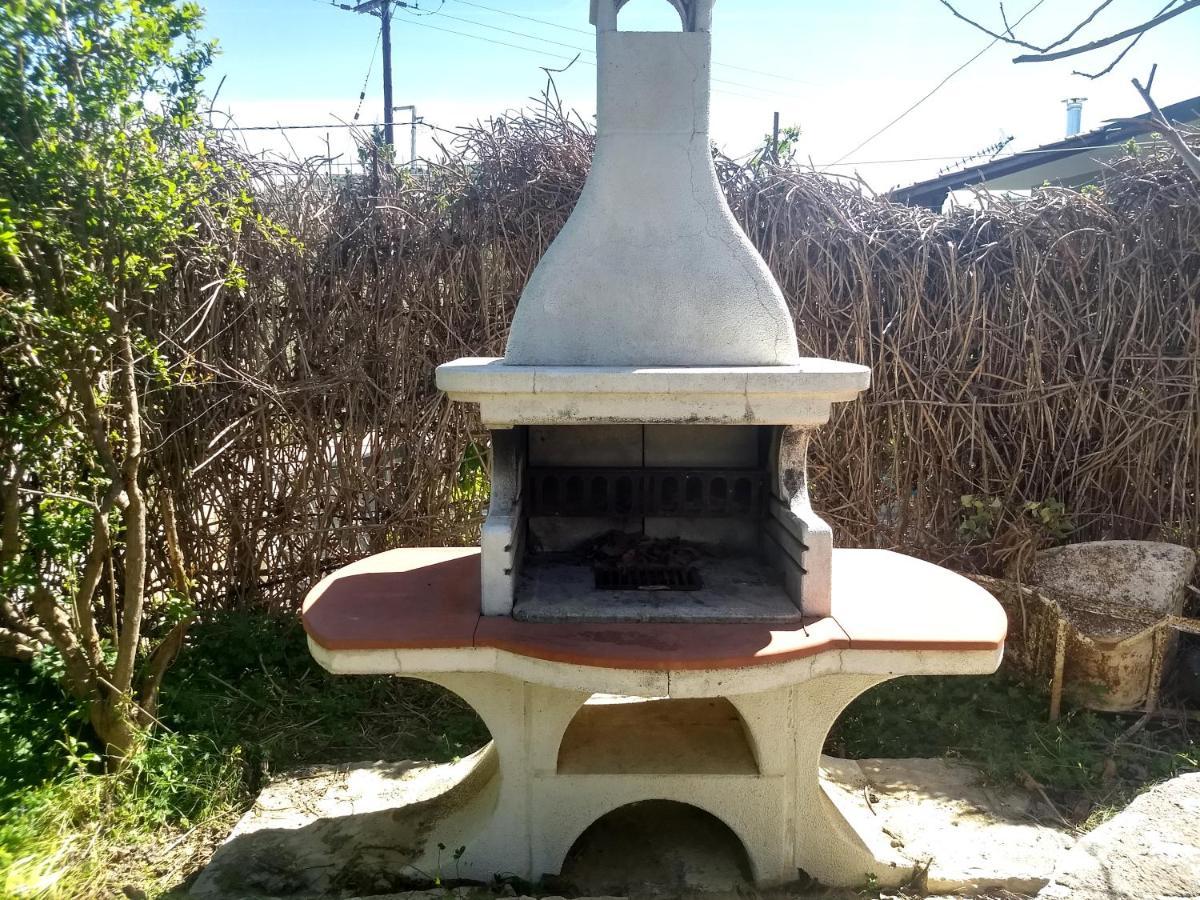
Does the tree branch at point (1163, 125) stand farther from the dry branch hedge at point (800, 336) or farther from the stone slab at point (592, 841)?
the dry branch hedge at point (800, 336)

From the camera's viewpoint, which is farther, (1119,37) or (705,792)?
(705,792)

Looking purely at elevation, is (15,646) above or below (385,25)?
below

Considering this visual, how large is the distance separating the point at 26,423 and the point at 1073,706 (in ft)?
16.7

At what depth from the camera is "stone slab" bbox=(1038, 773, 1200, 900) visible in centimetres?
179

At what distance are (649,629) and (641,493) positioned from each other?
886mm

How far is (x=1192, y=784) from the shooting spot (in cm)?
230

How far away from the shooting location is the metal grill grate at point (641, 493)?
3244 millimetres

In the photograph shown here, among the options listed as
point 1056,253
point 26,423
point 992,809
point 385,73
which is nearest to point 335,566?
point 26,423

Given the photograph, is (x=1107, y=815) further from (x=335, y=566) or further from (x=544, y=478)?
(x=335, y=566)

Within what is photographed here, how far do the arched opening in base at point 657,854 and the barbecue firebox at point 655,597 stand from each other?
147mm

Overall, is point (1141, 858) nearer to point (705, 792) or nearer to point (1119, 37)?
point (705, 792)

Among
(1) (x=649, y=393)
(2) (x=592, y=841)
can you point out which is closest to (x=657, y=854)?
(2) (x=592, y=841)

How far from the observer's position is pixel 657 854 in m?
2.95

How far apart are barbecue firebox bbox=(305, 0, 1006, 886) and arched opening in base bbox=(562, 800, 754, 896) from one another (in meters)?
0.15
